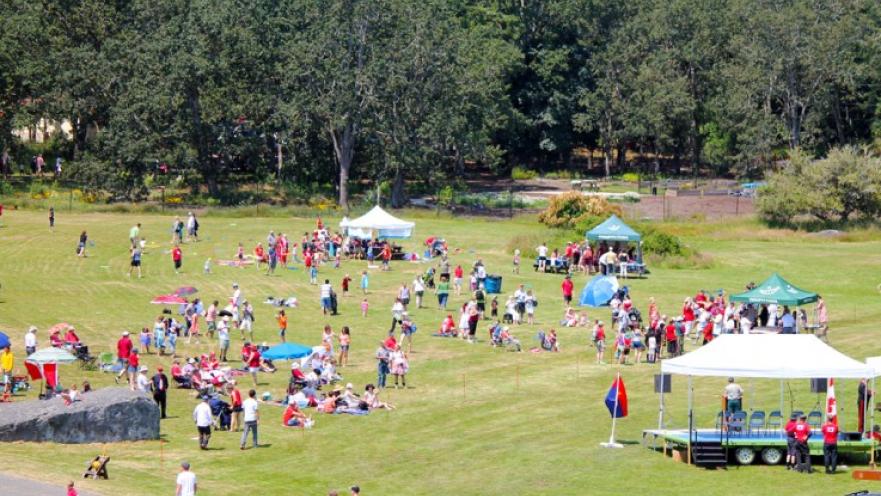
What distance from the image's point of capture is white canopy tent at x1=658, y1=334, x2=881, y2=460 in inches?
1309

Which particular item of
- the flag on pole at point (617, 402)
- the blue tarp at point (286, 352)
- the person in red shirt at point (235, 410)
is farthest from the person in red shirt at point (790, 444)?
the blue tarp at point (286, 352)

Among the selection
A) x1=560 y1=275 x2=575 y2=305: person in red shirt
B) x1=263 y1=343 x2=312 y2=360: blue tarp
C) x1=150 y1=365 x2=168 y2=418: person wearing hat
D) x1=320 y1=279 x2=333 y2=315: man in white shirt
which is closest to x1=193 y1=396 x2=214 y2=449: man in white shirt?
x1=150 y1=365 x2=168 y2=418: person wearing hat

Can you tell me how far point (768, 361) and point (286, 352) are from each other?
1517cm

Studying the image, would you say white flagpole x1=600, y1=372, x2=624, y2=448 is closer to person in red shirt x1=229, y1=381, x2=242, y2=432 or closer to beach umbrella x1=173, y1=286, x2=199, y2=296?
person in red shirt x1=229, y1=381, x2=242, y2=432

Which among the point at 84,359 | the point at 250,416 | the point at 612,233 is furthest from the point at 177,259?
the point at 250,416

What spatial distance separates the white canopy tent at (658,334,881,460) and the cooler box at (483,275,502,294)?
23.7 metres

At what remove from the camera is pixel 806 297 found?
164 feet

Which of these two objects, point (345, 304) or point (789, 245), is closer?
point (345, 304)

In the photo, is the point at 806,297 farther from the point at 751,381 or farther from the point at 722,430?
the point at 722,430

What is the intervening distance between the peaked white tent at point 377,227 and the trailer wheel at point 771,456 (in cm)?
3479

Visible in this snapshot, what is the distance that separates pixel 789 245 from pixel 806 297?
85.1 ft

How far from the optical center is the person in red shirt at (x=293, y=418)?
3762cm

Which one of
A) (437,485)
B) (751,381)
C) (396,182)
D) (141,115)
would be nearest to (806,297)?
(751,381)

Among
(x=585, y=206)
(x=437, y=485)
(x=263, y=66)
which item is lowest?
(x=437, y=485)
